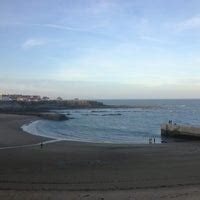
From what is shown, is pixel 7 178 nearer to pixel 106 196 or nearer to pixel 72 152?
pixel 106 196

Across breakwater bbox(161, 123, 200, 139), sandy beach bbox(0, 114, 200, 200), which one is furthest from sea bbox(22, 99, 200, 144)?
sandy beach bbox(0, 114, 200, 200)

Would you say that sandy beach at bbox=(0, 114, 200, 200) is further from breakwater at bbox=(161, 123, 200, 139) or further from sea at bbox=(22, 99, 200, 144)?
breakwater at bbox=(161, 123, 200, 139)

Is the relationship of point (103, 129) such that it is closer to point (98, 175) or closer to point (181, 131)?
point (181, 131)

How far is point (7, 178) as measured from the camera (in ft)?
65.8

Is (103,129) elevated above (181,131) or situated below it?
below

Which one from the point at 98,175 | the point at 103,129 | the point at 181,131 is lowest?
the point at 103,129

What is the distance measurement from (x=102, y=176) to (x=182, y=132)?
109ft

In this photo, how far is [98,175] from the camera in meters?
21.1

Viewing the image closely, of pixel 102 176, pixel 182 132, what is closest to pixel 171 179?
pixel 102 176

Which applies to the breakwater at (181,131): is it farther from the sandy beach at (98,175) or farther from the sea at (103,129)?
the sandy beach at (98,175)

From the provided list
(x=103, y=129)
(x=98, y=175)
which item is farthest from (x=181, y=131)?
(x=98, y=175)

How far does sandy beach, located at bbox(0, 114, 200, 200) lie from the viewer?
1652cm

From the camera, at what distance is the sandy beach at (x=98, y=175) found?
54.2 ft

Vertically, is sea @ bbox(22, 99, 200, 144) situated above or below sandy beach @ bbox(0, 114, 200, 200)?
below
